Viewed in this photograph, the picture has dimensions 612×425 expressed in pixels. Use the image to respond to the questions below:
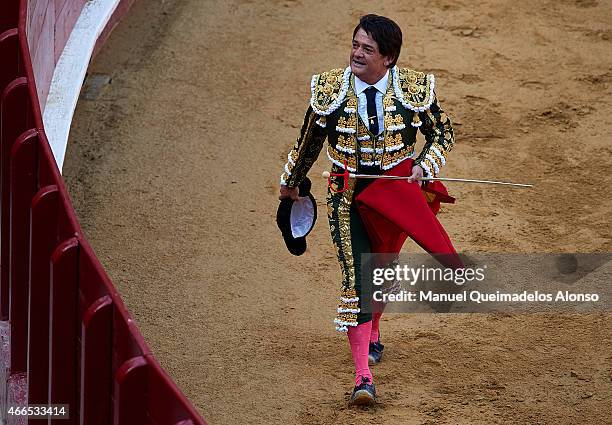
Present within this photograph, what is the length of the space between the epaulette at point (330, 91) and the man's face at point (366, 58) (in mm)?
94

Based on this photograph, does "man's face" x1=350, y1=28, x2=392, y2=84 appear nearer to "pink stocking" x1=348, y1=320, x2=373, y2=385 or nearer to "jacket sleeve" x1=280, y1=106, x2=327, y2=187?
"jacket sleeve" x1=280, y1=106, x2=327, y2=187

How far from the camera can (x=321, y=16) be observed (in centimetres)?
923

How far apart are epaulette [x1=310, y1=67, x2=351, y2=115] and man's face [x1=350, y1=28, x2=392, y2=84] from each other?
0.09 m

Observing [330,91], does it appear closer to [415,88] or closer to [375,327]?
[415,88]

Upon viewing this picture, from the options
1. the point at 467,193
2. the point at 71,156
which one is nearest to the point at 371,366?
the point at 467,193

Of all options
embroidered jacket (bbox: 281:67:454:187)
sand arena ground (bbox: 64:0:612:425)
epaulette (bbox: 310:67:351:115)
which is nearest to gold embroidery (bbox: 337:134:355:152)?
embroidered jacket (bbox: 281:67:454:187)

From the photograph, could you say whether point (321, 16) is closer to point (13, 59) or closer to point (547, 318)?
point (547, 318)

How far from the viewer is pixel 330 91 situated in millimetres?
5418

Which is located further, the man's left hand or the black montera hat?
the black montera hat

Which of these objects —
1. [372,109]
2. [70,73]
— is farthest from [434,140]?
[70,73]

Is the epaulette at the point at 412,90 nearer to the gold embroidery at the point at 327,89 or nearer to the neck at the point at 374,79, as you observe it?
the neck at the point at 374,79

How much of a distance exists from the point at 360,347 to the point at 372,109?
877 mm

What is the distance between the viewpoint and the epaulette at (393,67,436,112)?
541 centimetres

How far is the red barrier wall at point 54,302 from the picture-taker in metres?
3.84
